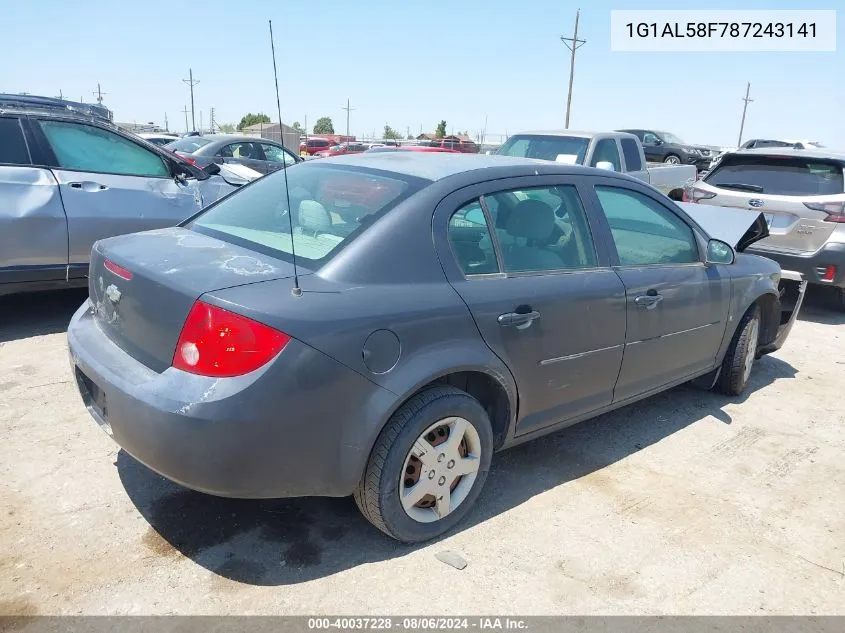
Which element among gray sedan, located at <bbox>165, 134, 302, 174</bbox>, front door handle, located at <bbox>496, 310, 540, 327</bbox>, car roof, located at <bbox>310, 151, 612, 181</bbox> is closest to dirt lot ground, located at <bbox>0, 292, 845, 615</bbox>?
front door handle, located at <bbox>496, 310, 540, 327</bbox>

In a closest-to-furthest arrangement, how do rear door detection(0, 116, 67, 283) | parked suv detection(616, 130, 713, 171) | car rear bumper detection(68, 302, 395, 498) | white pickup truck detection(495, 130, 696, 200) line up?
car rear bumper detection(68, 302, 395, 498) < rear door detection(0, 116, 67, 283) < white pickup truck detection(495, 130, 696, 200) < parked suv detection(616, 130, 713, 171)

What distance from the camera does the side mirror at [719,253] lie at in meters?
4.08

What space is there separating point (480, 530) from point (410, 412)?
0.74 meters

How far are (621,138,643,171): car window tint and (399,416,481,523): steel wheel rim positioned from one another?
299 inches

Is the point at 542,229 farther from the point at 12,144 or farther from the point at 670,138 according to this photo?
the point at 670,138

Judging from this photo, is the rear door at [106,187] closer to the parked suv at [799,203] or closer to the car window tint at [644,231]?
the car window tint at [644,231]

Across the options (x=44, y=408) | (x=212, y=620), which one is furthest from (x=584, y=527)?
(x=44, y=408)

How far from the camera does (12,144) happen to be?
5.00 metres

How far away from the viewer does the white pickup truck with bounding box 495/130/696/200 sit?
8.95 m

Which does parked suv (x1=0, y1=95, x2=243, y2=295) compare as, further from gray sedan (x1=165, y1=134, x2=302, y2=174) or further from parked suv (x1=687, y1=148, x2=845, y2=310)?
gray sedan (x1=165, y1=134, x2=302, y2=174)

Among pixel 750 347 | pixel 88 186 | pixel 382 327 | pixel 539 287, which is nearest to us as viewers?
pixel 382 327

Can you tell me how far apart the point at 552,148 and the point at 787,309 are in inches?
182

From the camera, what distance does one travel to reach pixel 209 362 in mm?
2342

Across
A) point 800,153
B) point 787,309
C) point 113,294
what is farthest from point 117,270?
point 800,153
